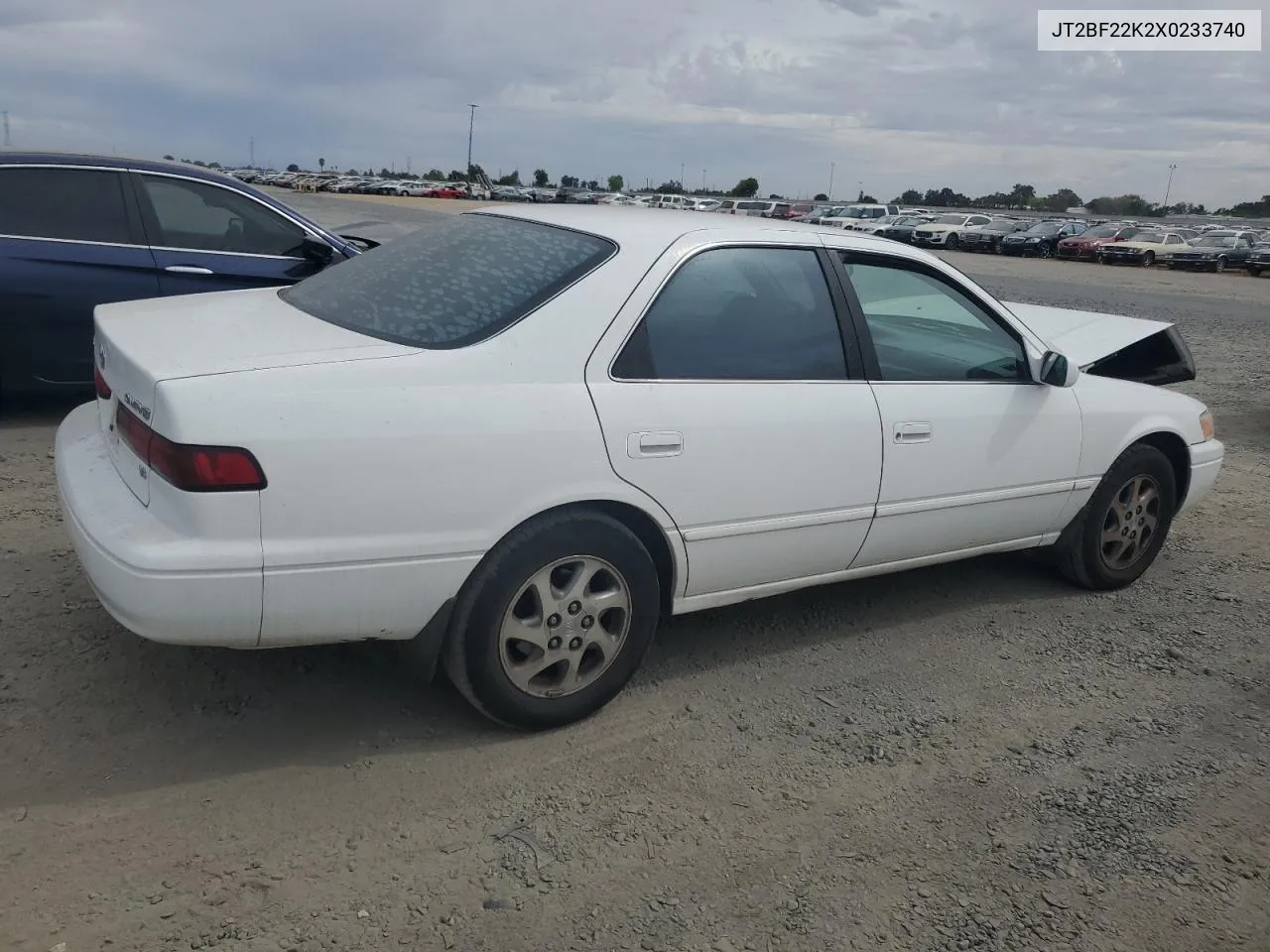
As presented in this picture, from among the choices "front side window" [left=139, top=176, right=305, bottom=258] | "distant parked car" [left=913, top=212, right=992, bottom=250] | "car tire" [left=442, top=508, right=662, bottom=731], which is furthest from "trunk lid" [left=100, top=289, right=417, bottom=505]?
"distant parked car" [left=913, top=212, right=992, bottom=250]

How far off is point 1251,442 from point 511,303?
6.94 metres

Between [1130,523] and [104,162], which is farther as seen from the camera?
[104,162]

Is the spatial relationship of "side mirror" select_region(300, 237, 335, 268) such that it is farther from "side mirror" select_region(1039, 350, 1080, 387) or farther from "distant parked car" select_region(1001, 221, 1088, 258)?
"distant parked car" select_region(1001, 221, 1088, 258)

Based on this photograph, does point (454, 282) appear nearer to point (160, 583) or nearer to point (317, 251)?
point (160, 583)

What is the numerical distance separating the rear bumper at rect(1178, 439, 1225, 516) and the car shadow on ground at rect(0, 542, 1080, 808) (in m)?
1.67

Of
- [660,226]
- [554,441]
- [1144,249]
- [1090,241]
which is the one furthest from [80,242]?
[1090,241]

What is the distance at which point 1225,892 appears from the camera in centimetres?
280

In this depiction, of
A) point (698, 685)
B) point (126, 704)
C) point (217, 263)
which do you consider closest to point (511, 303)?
point (698, 685)

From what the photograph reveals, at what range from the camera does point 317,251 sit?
6988mm

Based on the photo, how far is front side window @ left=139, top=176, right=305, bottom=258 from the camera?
6598 mm

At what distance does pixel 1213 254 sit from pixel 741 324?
3618cm

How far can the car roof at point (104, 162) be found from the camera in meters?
6.26

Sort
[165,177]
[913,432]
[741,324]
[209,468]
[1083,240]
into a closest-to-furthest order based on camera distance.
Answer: [209,468], [741,324], [913,432], [165,177], [1083,240]

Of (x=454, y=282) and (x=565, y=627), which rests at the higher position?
(x=454, y=282)
